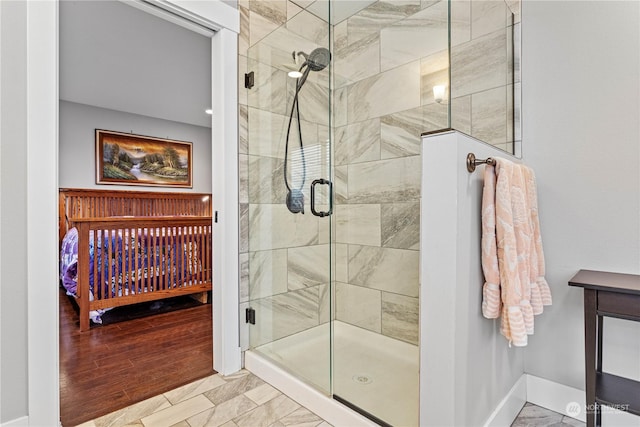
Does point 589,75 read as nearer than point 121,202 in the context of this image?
Yes

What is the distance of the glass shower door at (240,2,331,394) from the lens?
77.9 inches

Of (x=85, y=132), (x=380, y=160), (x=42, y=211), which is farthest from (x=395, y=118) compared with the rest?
(x=85, y=132)

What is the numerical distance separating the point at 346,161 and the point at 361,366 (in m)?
1.41

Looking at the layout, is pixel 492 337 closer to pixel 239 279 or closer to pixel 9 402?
pixel 239 279

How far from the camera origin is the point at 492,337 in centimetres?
137

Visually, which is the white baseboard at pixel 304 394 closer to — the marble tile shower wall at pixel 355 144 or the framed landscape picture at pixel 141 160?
the marble tile shower wall at pixel 355 144

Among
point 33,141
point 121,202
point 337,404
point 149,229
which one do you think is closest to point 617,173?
point 337,404

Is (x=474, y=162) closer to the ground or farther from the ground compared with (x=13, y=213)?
farther from the ground

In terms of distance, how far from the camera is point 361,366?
6.43ft

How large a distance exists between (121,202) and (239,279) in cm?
375

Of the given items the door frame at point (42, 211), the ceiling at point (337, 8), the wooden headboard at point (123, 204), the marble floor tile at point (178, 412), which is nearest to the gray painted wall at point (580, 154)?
the ceiling at point (337, 8)

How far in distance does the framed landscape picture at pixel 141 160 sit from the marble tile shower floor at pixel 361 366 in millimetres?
4107

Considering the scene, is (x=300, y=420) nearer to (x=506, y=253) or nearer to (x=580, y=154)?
(x=506, y=253)

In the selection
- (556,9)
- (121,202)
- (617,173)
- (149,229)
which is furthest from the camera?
(121,202)
